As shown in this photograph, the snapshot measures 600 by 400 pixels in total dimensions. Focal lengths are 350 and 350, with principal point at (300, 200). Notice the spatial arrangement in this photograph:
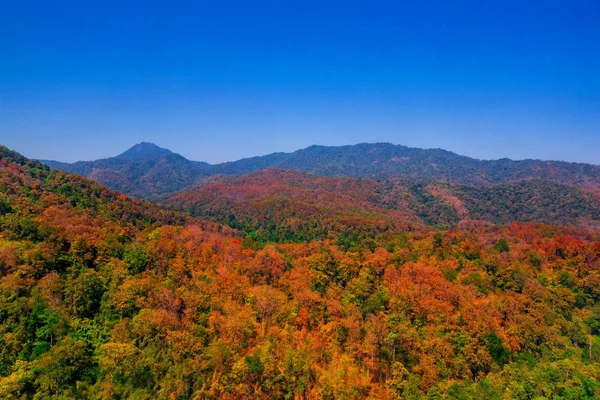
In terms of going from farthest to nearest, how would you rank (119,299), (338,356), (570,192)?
(570,192) → (119,299) → (338,356)

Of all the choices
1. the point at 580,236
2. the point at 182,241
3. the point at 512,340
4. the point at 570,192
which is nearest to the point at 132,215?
the point at 182,241

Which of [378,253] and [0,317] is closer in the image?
[0,317]

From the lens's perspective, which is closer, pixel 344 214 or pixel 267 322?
pixel 267 322

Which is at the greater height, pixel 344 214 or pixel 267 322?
pixel 344 214

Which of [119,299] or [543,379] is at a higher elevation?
[119,299]

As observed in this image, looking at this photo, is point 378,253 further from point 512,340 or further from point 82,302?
point 82,302

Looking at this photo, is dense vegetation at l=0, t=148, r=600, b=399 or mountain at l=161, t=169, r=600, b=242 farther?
mountain at l=161, t=169, r=600, b=242

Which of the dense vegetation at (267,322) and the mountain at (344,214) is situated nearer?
the dense vegetation at (267,322)

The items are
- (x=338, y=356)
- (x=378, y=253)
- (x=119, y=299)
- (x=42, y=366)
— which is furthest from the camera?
(x=378, y=253)
